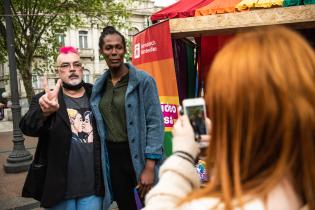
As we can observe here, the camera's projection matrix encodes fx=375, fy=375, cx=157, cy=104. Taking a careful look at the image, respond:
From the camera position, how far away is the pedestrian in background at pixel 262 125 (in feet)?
3.13

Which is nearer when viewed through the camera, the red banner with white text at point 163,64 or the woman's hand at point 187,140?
the woman's hand at point 187,140

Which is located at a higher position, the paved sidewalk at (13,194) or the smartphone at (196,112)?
the smartphone at (196,112)

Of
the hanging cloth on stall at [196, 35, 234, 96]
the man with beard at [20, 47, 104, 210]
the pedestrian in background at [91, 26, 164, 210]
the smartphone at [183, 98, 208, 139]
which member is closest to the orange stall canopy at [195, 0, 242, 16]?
the hanging cloth on stall at [196, 35, 234, 96]

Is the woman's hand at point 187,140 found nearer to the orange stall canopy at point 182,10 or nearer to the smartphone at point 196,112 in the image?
the smartphone at point 196,112

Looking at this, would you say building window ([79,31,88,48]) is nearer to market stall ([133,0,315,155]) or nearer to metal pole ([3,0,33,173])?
metal pole ([3,0,33,173])

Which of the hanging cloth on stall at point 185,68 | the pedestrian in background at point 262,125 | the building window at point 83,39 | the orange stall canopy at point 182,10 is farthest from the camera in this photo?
the building window at point 83,39

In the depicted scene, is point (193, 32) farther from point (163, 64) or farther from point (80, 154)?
point (80, 154)

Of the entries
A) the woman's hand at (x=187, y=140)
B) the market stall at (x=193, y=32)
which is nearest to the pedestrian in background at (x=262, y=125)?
the woman's hand at (x=187, y=140)

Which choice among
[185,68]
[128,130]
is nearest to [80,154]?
[128,130]

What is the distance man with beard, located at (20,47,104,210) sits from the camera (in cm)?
270

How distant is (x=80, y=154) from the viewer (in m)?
2.78

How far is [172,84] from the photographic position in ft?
12.7

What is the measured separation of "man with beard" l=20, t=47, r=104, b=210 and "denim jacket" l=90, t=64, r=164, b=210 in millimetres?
76

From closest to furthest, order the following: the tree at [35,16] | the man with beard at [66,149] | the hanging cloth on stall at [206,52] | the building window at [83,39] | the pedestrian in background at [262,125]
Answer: the pedestrian in background at [262,125] < the man with beard at [66,149] < the hanging cloth on stall at [206,52] < the tree at [35,16] < the building window at [83,39]
